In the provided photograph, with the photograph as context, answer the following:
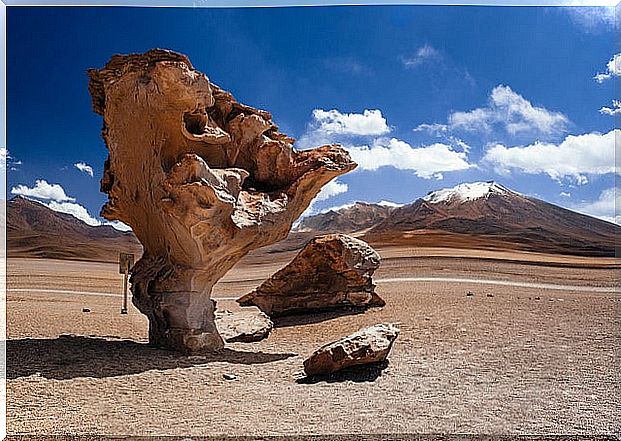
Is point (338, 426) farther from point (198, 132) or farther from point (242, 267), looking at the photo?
point (242, 267)

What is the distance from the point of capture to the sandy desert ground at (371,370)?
3838mm

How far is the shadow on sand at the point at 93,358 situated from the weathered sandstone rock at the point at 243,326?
25.7 inches

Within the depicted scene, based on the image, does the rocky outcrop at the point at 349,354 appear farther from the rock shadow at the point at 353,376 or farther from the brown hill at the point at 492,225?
the brown hill at the point at 492,225

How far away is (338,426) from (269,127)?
9.76 ft

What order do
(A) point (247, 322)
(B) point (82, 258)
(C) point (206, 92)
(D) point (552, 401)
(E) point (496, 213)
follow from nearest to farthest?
1. (D) point (552, 401)
2. (C) point (206, 92)
3. (A) point (247, 322)
4. (E) point (496, 213)
5. (B) point (82, 258)

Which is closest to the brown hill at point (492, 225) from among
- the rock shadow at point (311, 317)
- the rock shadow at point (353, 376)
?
the rock shadow at point (311, 317)

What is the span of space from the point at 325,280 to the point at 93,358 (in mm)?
3378

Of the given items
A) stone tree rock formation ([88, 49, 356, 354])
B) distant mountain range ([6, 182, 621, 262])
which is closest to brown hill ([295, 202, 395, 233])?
distant mountain range ([6, 182, 621, 262])

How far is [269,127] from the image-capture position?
5.93 m

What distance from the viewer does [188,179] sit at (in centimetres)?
486

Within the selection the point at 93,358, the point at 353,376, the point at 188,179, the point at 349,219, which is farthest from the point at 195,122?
the point at 349,219

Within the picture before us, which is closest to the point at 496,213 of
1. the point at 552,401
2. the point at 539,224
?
the point at 539,224

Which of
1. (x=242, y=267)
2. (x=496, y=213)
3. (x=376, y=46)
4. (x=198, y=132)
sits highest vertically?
(x=376, y=46)

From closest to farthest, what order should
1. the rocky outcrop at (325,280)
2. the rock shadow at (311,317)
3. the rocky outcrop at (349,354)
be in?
the rocky outcrop at (349,354), the rock shadow at (311,317), the rocky outcrop at (325,280)
